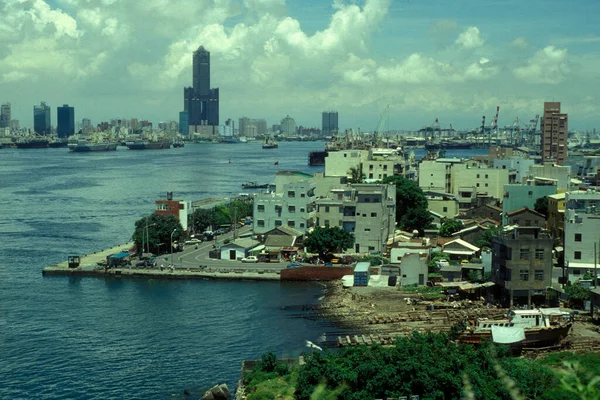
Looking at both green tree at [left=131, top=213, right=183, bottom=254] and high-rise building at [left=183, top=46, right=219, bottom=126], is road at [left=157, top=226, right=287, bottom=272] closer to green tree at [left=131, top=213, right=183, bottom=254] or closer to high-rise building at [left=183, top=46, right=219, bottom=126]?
green tree at [left=131, top=213, right=183, bottom=254]

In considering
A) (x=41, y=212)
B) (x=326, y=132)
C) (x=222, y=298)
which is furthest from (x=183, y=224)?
(x=326, y=132)

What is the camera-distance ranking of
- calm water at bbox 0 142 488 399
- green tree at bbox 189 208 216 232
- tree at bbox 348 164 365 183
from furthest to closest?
tree at bbox 348 164 365 183, green tree at bbox 189 208 216 232, calm water at bbox 0 142 488 399

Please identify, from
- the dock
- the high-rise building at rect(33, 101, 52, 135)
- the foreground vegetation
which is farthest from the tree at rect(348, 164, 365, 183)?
the high-rise building at rect(33, 101, 52, 135)

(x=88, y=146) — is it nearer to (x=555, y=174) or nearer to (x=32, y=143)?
(x=32, y=143)

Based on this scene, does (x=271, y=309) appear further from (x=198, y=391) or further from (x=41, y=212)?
(x=41, y=212)

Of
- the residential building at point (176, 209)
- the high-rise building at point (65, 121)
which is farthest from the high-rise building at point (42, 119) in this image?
the residential building at point (176, 209)
